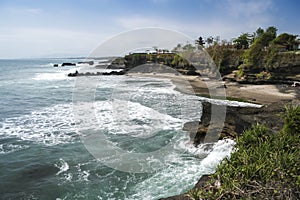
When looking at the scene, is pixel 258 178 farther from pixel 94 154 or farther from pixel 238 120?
pixel 94 154

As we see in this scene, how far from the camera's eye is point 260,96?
26922 millimetres

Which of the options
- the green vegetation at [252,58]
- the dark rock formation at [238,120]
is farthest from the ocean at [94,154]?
the green vegetation at [252,58]

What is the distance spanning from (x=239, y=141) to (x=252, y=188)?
277 centimetres

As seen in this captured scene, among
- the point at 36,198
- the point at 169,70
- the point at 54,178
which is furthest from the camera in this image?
the point at 169,70

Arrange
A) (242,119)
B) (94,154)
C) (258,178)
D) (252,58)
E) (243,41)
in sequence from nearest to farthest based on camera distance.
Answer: (258,178), (242,119), (94,154), (252,58), (243,41)

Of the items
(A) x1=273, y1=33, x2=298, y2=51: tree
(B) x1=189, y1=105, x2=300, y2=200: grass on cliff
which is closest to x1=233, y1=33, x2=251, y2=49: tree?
(A) x1=273, y1=33, x2=298, y2=51: tree

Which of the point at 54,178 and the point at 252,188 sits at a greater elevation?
the point at 252,188

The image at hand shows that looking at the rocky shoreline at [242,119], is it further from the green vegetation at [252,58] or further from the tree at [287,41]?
the tree at [287,41]

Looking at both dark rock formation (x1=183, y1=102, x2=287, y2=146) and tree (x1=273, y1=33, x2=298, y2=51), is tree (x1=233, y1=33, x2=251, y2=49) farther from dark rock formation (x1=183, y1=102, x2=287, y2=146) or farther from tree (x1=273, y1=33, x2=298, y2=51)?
dark rock formation (x1=183, y1=102, x2=287, y2=146)

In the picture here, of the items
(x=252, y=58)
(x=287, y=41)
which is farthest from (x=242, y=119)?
(x=287, y=41)

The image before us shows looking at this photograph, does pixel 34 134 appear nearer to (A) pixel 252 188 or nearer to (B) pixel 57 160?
(B) pixel 57 160

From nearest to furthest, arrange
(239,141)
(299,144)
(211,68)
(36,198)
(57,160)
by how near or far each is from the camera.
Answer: (299,144)
(239,141)
(36,198)
(57,160)
(211,68)

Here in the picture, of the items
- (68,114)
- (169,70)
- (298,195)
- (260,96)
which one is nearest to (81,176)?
(298,195)

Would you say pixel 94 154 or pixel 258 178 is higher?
pixel 258 178
